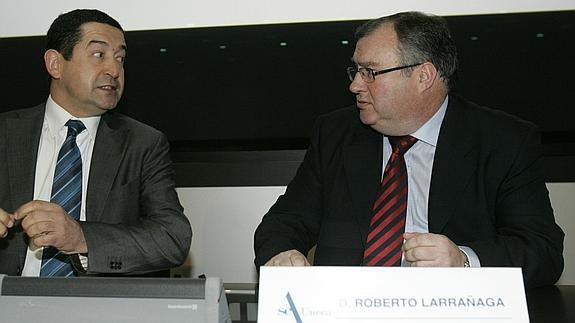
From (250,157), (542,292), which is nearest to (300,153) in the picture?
(250,157)

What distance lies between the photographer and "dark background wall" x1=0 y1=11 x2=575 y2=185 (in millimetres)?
2691

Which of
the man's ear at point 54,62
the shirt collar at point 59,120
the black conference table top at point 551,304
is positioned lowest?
the black conference table top at point 551,304

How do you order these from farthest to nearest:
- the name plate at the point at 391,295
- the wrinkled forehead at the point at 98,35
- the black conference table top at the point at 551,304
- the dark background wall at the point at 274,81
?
the dark background wall at the point at 274,81 → the wrinkled forehead at the point at 98,35 → the black conference table top at the point at 551,304 → the name plate at the point at 391,295

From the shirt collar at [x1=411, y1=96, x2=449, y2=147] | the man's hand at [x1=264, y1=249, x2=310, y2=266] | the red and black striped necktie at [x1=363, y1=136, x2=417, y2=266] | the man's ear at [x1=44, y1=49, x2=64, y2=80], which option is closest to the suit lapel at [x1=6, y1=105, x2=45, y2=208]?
the man's ear at [x1=44, y1=49, x2=64, y2=80]

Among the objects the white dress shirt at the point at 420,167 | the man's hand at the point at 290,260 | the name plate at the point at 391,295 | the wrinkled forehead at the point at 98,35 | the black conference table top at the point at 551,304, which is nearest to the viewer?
the name plate at the point at 391,295

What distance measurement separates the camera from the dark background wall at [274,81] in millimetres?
2691

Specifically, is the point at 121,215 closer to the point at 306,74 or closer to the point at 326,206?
the point at 326,206

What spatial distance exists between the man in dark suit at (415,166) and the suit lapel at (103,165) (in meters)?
0.49

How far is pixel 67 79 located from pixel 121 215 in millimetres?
468

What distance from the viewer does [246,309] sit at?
4.21ft

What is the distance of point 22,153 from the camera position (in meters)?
2.10

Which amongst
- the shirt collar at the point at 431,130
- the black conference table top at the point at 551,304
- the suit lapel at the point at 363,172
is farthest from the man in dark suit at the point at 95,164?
the black conference table top at the point at 551,304

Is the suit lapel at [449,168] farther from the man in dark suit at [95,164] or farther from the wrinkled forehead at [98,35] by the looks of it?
the wrinkled forehead at [98,35]

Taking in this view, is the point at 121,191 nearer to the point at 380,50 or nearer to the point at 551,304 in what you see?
the point at 380,50
